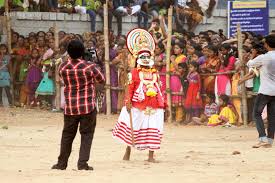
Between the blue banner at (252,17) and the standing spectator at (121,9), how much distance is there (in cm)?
377

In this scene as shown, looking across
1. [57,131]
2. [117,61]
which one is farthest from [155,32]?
[57,131]

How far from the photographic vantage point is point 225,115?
17.8 m

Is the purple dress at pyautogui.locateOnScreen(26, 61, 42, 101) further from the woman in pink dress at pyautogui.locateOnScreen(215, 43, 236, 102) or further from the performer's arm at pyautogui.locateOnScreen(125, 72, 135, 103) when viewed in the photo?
the performer's arm at pyautogui.locateOnScreen(125, 72, 135, 103)

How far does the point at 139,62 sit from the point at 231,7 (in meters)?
9.17

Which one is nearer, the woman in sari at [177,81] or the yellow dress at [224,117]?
the yellow dress at [224,117]

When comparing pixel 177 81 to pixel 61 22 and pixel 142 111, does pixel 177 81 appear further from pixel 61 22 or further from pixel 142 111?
pixel 142 111

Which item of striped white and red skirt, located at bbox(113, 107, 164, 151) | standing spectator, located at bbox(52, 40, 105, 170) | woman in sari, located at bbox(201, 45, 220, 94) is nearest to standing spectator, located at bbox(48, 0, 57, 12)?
woman in sari, located at bbox(201, 45, 220, 94)

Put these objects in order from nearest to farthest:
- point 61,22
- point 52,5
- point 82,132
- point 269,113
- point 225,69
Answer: point 82,132, point 269,113, point 225,69, point 61,22, point 52,5

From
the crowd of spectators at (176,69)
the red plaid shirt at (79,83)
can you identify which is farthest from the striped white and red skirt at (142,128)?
the crowd of spectators at (176,69)

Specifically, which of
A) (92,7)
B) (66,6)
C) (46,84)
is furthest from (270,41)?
(66,6)

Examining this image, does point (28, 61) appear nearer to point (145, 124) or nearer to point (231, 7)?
point (231, 7)

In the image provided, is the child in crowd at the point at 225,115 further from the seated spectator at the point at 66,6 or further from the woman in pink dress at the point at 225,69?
the seated spectator at the point at 66,6

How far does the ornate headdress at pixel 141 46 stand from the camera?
491 inches

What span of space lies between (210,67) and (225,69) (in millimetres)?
410
